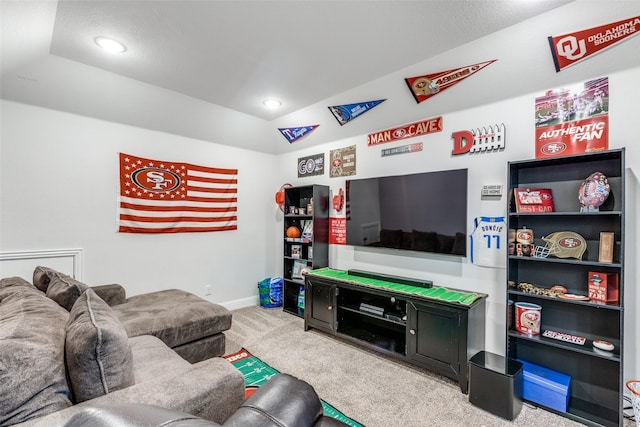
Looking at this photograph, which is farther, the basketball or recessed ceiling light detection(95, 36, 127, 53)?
the basketball

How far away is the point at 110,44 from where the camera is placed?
7.80 feet

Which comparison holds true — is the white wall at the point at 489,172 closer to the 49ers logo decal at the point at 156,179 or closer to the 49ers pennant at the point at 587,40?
the 49ers pennant at the point at 587,40

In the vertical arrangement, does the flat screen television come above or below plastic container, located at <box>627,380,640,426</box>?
above

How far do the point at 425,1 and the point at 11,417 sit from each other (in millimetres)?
2764

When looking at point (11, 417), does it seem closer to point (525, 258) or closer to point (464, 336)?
point (464, 336)

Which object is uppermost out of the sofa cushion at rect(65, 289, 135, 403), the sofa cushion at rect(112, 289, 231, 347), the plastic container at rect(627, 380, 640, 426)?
the sofa cushion at rect(65, 289, 135, 403)

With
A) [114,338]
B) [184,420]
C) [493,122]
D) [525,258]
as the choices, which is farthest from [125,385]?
[493,122]

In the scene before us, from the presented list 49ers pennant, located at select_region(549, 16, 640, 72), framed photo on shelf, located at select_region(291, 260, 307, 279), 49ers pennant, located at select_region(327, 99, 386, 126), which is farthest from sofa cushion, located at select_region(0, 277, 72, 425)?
49ers pennant, located at select_region(549, 16, 640, 72)

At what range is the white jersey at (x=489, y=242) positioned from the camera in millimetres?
2613

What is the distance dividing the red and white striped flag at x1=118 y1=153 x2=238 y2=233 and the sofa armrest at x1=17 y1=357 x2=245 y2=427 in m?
2.65

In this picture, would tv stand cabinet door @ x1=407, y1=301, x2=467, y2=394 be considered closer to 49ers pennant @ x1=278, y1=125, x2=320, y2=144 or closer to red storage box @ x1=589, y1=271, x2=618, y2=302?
red storage box @ x1=589, y1=271, x2=618, y2=302

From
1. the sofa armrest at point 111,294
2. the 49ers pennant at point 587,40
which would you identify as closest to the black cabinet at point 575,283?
the 49ers pennant at point 587,40

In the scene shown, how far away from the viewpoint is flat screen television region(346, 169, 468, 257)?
2.76 m

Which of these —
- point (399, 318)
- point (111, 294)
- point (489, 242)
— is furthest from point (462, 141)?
point (111, 294)
